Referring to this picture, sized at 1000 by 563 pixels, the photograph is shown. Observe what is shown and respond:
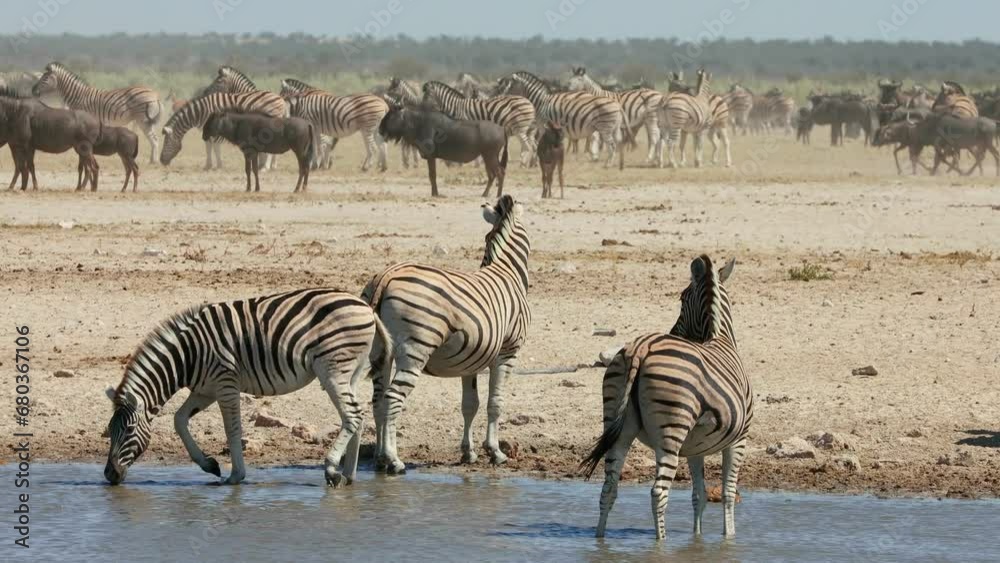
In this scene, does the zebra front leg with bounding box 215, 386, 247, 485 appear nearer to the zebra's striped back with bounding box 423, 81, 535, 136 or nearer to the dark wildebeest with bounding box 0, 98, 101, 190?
the dark wildebeest with bounding box 0, 98, 101, 190

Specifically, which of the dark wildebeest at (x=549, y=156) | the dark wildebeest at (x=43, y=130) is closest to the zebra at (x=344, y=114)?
the dark wildebeest at (x=43, y=130)

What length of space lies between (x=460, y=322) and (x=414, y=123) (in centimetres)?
1702

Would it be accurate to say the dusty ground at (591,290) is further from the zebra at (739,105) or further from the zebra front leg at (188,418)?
the zebra at (739,105)

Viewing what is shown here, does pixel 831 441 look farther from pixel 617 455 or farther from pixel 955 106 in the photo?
pixel 955 106

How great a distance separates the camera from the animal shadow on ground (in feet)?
31.0

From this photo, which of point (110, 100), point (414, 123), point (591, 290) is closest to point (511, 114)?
point (414, 123)

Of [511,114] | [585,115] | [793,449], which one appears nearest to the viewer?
[793,449]

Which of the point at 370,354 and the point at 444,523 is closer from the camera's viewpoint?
the point at 444,523

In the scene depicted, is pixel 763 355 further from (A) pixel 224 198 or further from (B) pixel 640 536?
(A) pixel 224 198

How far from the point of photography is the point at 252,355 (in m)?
8.25

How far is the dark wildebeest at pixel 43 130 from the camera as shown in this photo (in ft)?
77.9

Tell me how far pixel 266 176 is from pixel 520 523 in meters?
20.5

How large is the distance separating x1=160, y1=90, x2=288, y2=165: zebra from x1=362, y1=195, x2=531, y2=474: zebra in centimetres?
2173

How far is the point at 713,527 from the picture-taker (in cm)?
788
